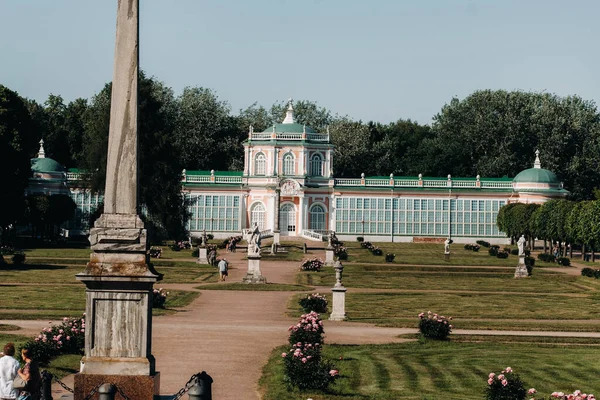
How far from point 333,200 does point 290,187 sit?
4518 millimetres

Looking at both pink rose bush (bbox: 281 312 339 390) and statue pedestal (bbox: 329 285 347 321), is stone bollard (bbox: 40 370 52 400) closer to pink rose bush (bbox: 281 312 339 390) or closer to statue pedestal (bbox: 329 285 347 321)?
pink rose bush (bbox: 281 312 339 390)

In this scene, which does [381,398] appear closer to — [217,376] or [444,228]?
[217,376]

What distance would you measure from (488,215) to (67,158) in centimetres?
4358

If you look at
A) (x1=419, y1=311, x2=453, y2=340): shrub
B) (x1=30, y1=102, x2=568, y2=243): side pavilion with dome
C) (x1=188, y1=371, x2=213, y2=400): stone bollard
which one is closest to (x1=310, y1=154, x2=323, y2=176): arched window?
(x1=30, y1=102, x2=568, y2=243): side pavilion with dome

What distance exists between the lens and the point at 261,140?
111m

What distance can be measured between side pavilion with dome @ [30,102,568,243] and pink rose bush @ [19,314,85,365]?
82.2 metres

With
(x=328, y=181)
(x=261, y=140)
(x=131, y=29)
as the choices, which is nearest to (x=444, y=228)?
(x=328, y=181)

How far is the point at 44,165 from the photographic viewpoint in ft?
345

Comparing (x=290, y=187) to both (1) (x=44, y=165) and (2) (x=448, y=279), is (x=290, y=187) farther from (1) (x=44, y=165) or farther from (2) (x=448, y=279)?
(2) (x=448, y=279)

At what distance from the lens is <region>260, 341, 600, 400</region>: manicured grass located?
22266 millimetres

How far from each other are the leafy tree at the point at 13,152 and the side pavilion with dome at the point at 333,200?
24558 millimetres

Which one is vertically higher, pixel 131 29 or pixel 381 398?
pixel 131 29

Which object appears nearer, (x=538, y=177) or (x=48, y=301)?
(x=48, y=301)

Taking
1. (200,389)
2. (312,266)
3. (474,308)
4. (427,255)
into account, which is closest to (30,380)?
(200,389)
